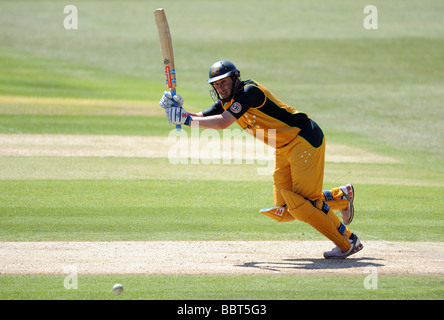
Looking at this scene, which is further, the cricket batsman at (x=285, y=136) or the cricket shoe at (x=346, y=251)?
the cricket shoe at (x=346, y=251)

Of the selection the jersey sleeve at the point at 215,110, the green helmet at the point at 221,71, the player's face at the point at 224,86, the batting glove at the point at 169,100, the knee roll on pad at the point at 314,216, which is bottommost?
the knee roll on pad at the point at 314,216

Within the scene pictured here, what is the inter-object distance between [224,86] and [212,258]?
1998mm

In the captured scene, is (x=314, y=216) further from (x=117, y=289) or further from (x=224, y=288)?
(x=117, y=289)

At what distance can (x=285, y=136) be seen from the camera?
24.7 feet

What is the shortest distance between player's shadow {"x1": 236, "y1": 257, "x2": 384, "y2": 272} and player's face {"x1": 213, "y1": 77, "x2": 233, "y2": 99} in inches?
78.1

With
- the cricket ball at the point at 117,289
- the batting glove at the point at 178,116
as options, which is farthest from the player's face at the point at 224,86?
the cricket ball at the point at 117,289

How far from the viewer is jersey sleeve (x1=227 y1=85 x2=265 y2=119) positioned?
727cm

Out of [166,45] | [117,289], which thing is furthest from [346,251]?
[166,45]

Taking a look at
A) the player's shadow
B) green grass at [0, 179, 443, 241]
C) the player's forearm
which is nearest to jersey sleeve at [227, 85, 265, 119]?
the player's forearm

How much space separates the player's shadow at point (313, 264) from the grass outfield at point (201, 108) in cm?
47

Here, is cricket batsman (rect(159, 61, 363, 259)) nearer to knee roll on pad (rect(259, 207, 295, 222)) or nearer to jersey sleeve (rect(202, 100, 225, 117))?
knee roll on pad (rect(259, 207, 295, 222))

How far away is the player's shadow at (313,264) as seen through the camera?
23.5 feet

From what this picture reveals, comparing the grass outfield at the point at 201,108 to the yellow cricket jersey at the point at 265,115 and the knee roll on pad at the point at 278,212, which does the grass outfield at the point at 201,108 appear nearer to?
the knee roll on pad at the point at 278,212
